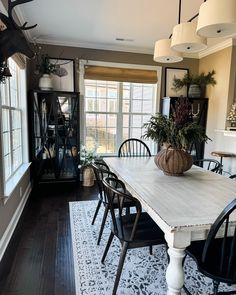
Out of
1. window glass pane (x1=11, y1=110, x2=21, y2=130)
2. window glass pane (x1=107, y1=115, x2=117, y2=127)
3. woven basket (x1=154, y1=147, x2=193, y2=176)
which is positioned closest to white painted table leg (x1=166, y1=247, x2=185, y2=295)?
woven basket (x1=154, y1=147, x2=193, y2=176)

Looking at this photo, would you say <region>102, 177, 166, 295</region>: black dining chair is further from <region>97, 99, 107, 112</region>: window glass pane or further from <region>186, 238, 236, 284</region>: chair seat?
<region>97, 99, 107, 112</region>: window glass pane

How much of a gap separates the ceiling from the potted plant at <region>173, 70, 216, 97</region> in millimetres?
1034

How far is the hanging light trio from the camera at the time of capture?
154cm

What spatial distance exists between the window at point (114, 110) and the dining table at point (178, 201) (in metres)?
2.45

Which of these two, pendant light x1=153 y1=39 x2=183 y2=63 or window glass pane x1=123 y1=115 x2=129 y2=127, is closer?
pendant light x1=153 y1=39 x2=183 y2=63

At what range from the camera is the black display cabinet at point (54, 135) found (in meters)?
4.22

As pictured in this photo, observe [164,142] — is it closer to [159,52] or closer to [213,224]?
[159,52]

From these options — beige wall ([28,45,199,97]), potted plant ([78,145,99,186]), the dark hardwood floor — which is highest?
beige wall ([28,45,199,97])

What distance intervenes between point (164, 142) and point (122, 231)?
1.02 metres

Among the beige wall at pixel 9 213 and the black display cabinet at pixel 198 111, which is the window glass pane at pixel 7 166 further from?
the black display cabinet at pixel 198 111

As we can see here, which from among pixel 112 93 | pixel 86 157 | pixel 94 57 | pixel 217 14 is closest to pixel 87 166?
pixel 86 157

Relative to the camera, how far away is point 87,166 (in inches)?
178

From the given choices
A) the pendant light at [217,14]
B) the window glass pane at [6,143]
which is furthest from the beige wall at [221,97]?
the window glass pane at [6,143]

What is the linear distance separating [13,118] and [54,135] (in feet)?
3.57
